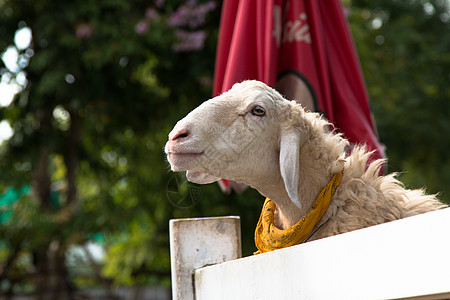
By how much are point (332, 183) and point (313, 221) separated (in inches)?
6.6

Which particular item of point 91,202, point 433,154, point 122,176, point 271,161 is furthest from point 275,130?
point 433,154

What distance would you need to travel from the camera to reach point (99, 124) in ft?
21.3

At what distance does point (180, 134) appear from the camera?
1.96 m

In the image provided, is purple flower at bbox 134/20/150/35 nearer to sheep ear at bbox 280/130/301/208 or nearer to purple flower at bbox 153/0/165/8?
purple flower at bbox 153/0/165/8

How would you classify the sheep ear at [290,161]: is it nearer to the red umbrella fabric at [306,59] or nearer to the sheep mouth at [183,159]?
the sheep mouth at [183,159]

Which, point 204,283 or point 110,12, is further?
point 110,12

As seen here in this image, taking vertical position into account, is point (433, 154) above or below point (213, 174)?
above

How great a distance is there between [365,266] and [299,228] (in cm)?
88

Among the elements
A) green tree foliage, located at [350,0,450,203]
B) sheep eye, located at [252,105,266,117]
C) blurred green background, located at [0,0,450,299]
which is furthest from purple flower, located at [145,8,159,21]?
green tree foliage, located at [350,0,450,203]

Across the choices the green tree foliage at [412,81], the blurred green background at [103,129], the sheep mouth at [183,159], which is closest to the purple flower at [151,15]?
the blurred green background at [103,129]

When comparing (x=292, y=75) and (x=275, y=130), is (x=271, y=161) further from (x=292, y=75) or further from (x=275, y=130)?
(x=292, y=75)

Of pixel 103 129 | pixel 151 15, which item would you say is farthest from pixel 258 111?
pixel 103 129

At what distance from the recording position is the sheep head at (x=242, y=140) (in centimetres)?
197

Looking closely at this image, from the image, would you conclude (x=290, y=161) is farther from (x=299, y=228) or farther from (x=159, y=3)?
(x=159, y=3)
